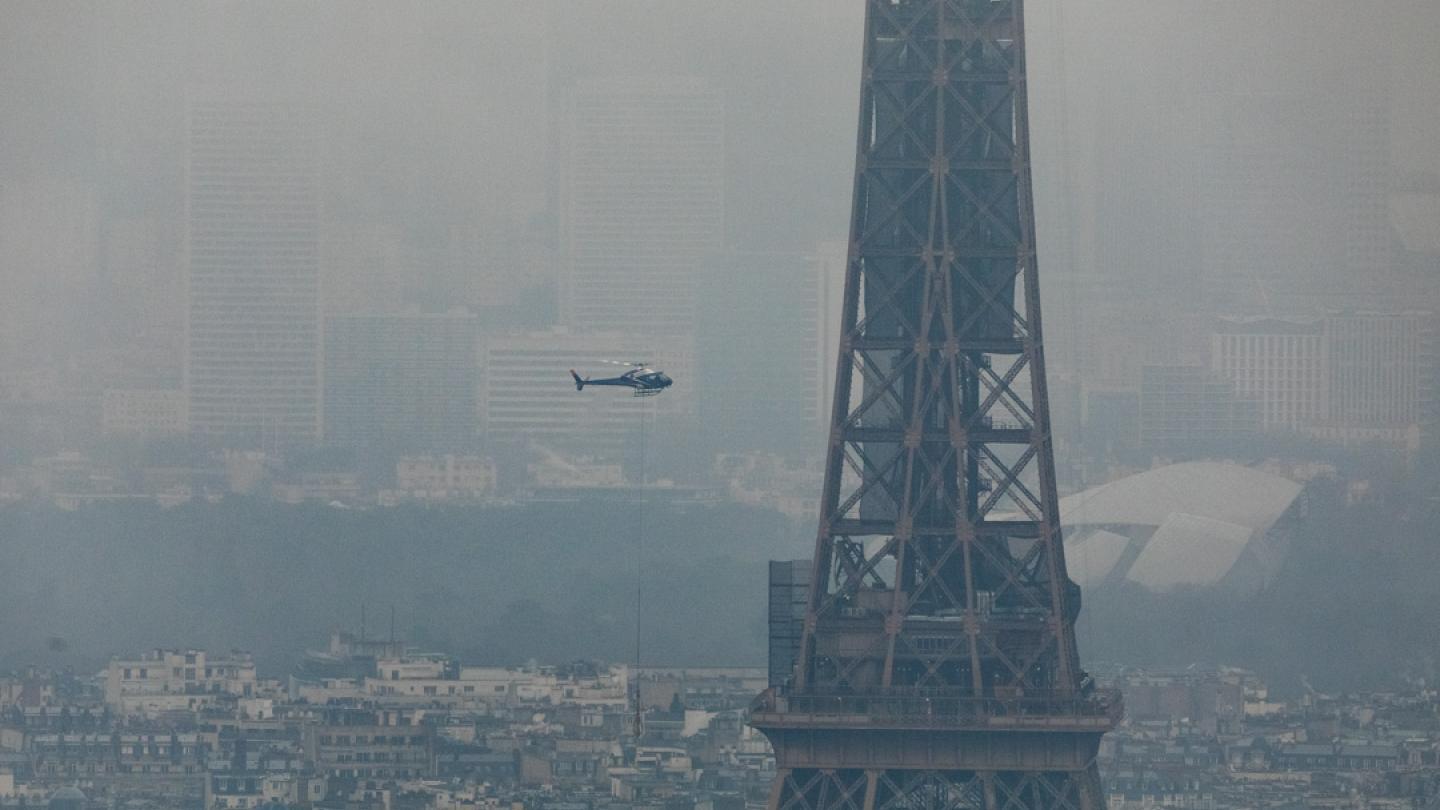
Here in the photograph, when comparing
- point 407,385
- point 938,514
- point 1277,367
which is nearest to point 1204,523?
point 1277,367

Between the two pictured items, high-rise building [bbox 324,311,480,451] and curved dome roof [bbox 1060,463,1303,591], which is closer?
curved dome roof [bbox 1060,463,1303,591]

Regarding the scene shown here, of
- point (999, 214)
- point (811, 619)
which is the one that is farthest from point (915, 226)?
point (811, 619)

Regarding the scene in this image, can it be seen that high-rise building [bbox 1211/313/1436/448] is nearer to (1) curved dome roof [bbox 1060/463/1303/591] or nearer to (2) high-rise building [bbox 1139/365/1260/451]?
(2) high-rise building [bbox 1139/365/1260/451]

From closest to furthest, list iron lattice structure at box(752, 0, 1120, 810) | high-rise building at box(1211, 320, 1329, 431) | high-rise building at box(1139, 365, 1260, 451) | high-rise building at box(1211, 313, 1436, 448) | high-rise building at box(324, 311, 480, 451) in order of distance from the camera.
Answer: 1. iron lattice structure at box(752, 0, 1120, 810)
2. high-rise building at box(1211, 313, 1436, 448)
3. high-rise building at box(1211, 320, 1329, 431)
4. high-rise building at box(1139, 365, 1260, 451)
5. high-rise building at box(324, 311, 480, 451)

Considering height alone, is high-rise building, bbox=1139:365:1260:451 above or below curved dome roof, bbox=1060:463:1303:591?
above

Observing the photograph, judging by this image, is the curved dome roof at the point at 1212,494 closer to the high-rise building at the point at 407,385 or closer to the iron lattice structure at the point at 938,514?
the high-rise building at the point at 407,385

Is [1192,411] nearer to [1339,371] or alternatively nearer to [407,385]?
[1339,371]

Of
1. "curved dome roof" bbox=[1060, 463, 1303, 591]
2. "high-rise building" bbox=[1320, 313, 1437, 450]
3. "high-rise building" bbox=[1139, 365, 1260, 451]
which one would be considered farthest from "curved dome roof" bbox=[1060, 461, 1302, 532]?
"high-rise building" bbox=[1320, 313, 1437, 450]

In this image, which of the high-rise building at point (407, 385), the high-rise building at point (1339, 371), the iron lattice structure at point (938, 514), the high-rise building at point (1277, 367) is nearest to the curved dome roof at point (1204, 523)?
the high-rise building at point (1277, 367)
